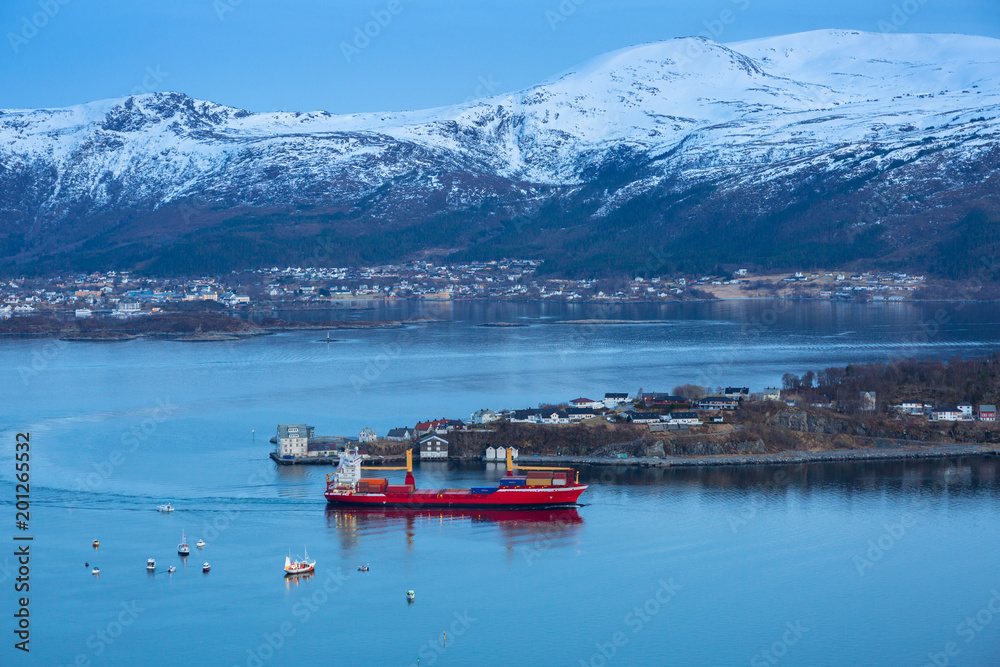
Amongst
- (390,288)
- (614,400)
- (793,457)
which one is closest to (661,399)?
(614,400)

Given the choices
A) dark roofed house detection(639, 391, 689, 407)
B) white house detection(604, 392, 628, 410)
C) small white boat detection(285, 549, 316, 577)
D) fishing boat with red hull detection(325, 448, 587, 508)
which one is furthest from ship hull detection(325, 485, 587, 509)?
white house detection(604, 392, 628, 410)

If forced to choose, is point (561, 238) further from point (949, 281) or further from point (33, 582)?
point (33, 582)

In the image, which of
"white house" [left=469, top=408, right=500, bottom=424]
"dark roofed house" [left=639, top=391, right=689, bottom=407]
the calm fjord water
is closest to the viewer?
the calm fjord water

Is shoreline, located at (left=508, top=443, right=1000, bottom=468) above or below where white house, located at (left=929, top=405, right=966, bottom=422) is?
below

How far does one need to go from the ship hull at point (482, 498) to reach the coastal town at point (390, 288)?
3184 cm

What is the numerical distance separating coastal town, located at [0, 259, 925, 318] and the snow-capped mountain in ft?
24.5

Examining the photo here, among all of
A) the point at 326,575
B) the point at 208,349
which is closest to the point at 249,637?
the point at 326,575

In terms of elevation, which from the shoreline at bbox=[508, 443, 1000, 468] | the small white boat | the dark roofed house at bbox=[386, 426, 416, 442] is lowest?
the small white boat

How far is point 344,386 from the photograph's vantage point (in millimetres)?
23203

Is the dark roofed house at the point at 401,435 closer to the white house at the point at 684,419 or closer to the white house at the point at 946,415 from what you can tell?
the white house at the point at 684,419

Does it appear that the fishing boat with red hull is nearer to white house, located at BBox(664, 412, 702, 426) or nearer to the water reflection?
the water reflection

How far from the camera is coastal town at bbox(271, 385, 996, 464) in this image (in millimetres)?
16328

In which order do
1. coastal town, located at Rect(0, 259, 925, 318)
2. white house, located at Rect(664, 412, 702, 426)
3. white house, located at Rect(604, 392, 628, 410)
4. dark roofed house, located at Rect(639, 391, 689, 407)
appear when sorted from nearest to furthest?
1. white house, located at Rect(664, 412, 702, 426)
2. dark roofed house, located at Rect(639, 391, 689, 407)
3. white house, located at Rect(604, 392, 628, 410)
4. coastal town, located at Rect(0, 259, 925, 318)

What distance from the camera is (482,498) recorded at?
14.0 meters
